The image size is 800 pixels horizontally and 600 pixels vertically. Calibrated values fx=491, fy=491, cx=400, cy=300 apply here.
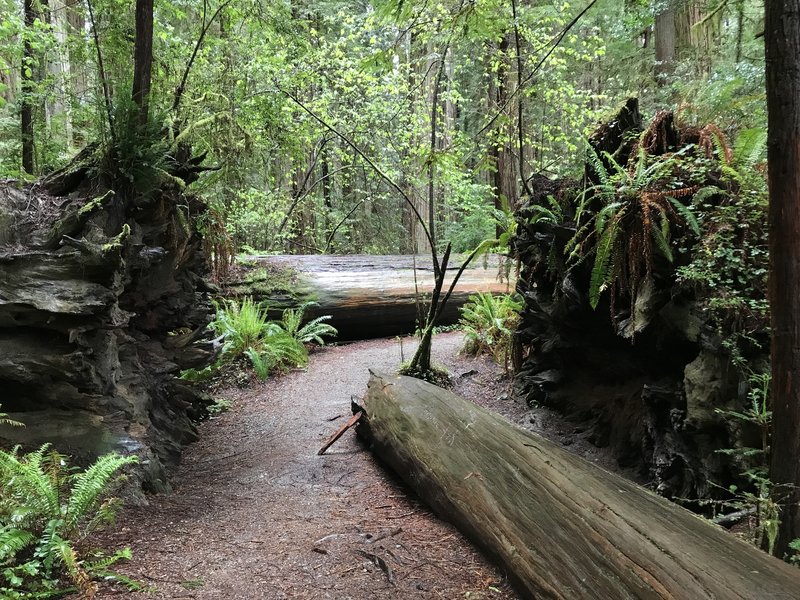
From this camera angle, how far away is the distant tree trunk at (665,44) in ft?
35.7

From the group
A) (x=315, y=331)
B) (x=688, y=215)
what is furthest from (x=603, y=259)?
(x=315, y=331)

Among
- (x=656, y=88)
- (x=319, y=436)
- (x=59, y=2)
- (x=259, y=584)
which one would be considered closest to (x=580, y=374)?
(x=319, y=436)

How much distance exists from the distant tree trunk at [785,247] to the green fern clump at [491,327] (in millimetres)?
5398

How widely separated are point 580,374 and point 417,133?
28.5ft

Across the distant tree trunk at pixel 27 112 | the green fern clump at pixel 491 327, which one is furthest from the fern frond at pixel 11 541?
the distant tree trunk at pixel 27 112

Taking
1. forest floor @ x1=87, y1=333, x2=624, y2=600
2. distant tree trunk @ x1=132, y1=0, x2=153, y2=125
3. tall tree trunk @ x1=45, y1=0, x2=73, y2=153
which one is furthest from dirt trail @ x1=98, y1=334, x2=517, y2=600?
tall tree trunk @ x1=45, y1=0, x2=73, y2=153

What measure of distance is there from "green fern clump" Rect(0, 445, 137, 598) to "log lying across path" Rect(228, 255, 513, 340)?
708 cm

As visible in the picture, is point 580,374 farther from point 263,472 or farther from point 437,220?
point 437,220

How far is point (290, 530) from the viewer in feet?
12.5

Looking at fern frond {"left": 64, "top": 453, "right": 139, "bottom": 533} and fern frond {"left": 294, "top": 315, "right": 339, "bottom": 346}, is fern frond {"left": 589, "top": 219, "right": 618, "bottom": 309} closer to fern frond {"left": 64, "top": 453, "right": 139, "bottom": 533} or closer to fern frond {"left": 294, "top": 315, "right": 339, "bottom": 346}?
fern frond {"left": 64, "top": 453, "right": 139, "bottom": 533}

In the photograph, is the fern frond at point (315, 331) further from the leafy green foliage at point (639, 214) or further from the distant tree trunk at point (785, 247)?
the distant tree trunk at point (785, 247)

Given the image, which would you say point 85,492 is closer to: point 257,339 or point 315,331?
point 257,339

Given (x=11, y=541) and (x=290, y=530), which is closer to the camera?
(x=11, y=541)

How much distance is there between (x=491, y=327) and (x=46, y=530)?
24.2 feet
